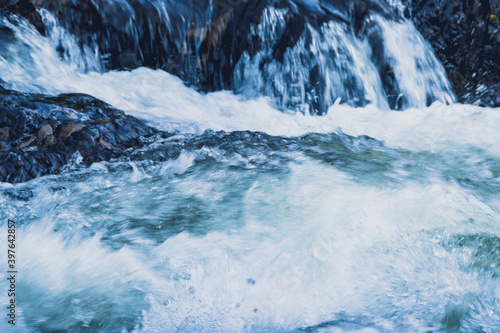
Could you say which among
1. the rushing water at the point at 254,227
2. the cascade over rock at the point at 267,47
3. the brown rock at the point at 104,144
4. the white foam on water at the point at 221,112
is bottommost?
the rushing water at the point at 254,227

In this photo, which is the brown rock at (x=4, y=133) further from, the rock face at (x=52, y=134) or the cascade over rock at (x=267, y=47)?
the cascade over rock at (x=267, y=47)

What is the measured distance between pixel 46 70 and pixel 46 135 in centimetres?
166

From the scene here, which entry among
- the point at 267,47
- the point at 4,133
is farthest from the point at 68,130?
the point at 267,47

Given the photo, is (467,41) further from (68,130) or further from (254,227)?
(68,130)

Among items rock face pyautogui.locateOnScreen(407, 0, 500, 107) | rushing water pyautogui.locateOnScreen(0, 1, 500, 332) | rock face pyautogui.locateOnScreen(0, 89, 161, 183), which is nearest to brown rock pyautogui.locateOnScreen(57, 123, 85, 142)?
rock face pyautogui.locateOnScreen(0, 89, 161, 183)

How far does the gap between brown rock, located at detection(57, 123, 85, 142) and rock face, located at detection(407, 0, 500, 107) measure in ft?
17.9

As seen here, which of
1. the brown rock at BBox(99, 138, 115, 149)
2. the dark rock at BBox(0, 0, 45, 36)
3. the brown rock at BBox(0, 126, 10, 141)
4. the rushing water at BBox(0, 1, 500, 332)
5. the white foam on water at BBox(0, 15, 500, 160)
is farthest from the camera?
the dark rock at BBox(0, 0, 45, 36)

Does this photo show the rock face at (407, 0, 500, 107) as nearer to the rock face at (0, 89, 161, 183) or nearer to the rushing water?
the rushing water

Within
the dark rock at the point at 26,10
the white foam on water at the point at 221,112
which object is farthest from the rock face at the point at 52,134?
the dark rock at the point at 26,10

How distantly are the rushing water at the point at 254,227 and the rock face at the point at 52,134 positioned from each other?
0.51ft

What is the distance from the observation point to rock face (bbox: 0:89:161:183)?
12.0ft

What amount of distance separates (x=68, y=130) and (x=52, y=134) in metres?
0.14

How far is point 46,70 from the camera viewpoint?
17.0ft

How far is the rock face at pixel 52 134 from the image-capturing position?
366cm
